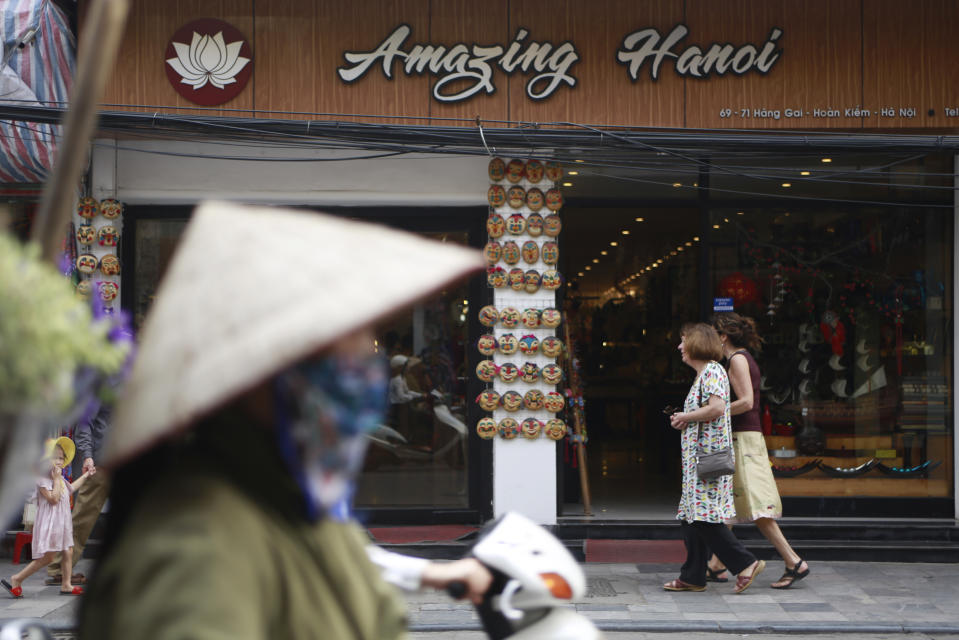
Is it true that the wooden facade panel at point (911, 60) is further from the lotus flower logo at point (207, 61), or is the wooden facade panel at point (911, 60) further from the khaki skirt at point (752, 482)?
the lotus flower logo at point (207, 61)

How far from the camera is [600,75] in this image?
29.3 ft

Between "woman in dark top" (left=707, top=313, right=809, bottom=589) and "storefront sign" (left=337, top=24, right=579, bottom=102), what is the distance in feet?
9.63

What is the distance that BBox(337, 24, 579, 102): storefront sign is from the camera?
8.88m

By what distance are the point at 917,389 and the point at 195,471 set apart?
9.30m

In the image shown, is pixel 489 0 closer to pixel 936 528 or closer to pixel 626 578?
pixel 626 578

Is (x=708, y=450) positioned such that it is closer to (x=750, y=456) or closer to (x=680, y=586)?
(x=750, y=456)

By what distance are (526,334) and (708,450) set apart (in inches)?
91.9

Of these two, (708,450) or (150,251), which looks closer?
(708,450)

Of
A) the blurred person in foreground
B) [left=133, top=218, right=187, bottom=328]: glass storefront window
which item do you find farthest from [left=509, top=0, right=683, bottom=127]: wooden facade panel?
the blurred person in foreground

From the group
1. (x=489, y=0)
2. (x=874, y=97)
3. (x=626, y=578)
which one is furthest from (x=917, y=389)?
(x=489, y=0)

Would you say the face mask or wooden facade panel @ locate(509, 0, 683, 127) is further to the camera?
wooden facade panel @ locate(509, 0, 683, 127)

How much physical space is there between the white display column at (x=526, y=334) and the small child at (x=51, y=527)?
364cm

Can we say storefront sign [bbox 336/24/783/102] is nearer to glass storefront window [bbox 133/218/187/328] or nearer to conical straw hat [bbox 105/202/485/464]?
glass storefront window [bbox 133/218/187/328]

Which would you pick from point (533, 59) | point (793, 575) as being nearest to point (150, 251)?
point (533, 59)
